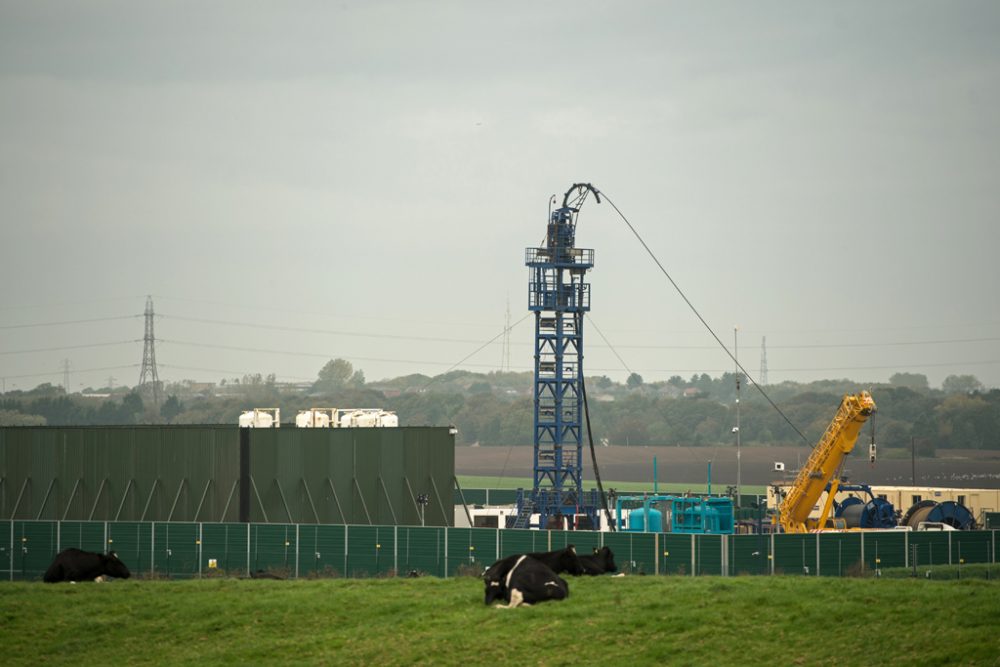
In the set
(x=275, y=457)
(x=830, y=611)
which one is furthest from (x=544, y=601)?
(x=275, y=457)

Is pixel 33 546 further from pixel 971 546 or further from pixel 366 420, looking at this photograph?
pixel 971 546

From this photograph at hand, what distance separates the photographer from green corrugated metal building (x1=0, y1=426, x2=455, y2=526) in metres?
57.2

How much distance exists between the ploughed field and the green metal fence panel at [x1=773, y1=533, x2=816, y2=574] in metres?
88.5

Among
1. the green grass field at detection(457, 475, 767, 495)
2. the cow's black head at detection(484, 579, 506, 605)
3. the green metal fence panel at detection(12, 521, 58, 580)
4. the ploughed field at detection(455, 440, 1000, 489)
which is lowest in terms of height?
the green metal fence panel at detection(12, 521, 58, 580)

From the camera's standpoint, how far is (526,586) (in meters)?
25.7

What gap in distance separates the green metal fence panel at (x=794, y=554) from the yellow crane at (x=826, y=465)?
17122 millimetres

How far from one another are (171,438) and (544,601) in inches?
1371

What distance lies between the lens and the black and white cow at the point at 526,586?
25562 millimetres

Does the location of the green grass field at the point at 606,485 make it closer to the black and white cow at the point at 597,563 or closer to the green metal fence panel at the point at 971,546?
the green metal fence panel at the point at 971,546

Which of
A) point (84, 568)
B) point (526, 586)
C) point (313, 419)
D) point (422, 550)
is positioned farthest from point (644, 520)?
point (526, 586)

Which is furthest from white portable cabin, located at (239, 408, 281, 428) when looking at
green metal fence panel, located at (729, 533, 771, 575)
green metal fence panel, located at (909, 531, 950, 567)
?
green metal fence panel, located at (909, 531, 950, 567)

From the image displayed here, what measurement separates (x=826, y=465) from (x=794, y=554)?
1923 centimetres

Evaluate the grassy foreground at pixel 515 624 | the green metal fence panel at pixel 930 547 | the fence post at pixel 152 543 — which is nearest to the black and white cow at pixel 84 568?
the grassy foreground at pixel 515 624

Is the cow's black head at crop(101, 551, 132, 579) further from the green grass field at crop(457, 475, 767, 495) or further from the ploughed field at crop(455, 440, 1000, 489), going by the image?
the ploughed field at crop(455, 440, 1000, 489)
